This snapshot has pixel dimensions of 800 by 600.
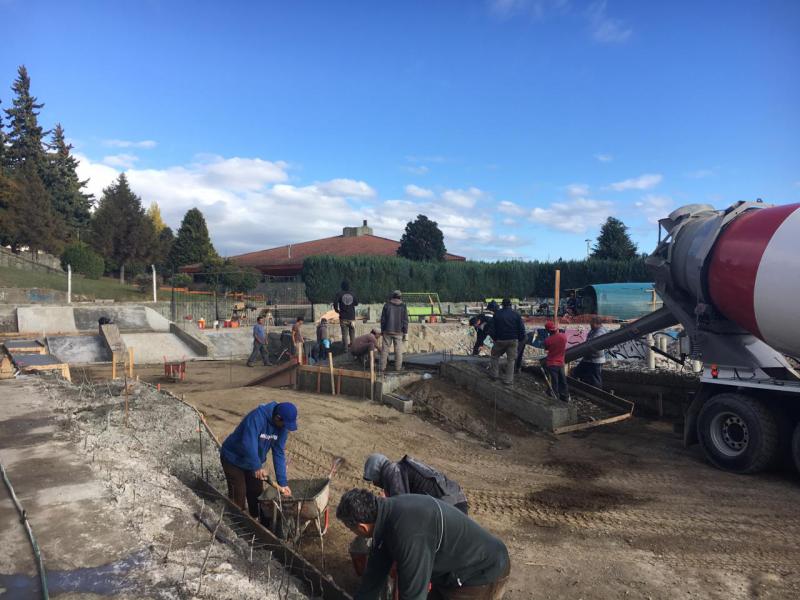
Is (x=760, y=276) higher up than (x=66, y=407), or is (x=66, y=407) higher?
(x=760, y=276)

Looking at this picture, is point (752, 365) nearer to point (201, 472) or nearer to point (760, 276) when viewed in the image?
point (760, 276)

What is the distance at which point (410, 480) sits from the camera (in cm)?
397

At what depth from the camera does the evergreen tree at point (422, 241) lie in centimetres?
4222

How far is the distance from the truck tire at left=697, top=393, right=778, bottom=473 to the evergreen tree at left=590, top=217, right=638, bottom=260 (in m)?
41.1

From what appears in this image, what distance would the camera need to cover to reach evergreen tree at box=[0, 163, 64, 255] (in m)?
32.5

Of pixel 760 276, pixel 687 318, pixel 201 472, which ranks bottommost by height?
pixel 201 472

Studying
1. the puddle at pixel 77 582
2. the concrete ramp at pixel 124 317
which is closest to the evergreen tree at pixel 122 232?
the concrete ramp at pixel 124 317

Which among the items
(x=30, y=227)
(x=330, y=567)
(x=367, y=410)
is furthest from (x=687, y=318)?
(x=30, y=227)

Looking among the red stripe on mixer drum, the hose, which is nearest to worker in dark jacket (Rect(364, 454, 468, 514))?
the hose

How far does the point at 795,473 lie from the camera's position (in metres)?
6.97

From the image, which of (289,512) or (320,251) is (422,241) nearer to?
(320,251)

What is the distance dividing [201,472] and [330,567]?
1.99 metres

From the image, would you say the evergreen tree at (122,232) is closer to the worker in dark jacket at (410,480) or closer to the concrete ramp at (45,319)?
the concrete ramp at (45,319)

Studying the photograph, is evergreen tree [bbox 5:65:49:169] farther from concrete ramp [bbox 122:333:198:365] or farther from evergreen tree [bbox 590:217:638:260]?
evergreen tree [bbox 590:217:638:260]
